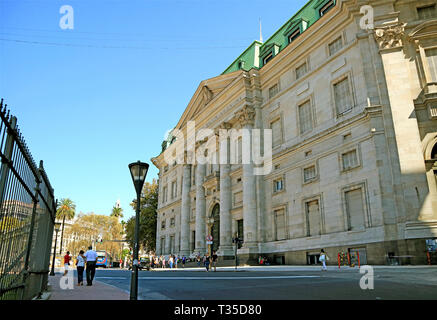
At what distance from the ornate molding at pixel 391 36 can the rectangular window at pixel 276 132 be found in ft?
36.8

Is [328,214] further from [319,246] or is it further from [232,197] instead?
[232,197]

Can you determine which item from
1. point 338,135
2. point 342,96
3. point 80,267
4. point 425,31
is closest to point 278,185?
point 338,135

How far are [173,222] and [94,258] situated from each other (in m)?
37.2

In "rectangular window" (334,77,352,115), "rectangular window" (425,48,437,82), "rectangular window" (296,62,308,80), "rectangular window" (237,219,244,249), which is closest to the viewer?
"rectangular window" (425,48,437,82)

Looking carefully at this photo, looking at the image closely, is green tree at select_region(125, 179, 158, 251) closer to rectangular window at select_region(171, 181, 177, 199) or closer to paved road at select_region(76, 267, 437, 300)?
rectangular window at select_region(171, 181, 177, 199)

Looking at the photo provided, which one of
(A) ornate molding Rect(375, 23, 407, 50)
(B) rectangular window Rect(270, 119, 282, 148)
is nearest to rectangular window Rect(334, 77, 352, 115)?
(A) ornate molding Rect(375, 23, 407, 50)

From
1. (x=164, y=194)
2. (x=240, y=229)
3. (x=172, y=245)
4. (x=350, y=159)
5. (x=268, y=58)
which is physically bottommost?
(x=172, y=245)

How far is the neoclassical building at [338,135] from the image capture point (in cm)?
2039

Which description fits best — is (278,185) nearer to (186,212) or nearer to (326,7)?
(326,7)

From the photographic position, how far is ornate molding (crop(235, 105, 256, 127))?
3334 cm

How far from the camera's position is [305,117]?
2870 centimetres

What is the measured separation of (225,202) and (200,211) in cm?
651
